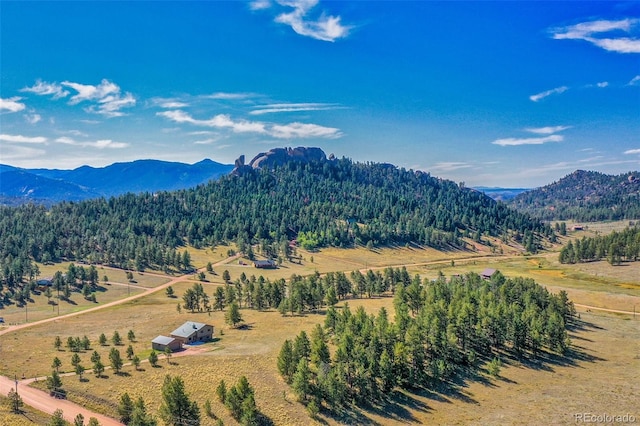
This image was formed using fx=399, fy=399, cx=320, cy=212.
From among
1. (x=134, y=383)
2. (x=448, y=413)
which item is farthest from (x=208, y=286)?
(x=448, y=413)

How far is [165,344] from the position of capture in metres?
82.7

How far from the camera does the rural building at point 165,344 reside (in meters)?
83.0

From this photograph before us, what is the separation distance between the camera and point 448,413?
58.7 meters

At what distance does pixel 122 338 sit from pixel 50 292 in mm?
60673

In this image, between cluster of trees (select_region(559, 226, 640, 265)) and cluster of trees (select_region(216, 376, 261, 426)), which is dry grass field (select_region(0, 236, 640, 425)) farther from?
cluster of trees (select_region(559, 226, 640, 265))

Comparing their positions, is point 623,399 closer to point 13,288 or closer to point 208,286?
point 208,286

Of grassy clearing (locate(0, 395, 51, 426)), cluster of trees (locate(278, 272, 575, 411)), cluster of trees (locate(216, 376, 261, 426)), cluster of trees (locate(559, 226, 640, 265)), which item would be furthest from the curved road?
cluster of trees (locate(559, 226, 640, 265))

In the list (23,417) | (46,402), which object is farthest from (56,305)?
(23,417)

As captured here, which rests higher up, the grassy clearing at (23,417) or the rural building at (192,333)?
the rural building at (192,333)

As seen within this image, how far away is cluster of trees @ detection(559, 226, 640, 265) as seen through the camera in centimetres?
17000

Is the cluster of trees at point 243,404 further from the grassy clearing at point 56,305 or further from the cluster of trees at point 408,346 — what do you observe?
the grassy clearing at point 56,305

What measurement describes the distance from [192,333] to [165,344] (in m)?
7.09

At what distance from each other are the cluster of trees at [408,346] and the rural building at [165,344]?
28.5 meters

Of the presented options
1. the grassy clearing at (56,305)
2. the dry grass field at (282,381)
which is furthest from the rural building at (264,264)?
the dry grass field at (282,381)
